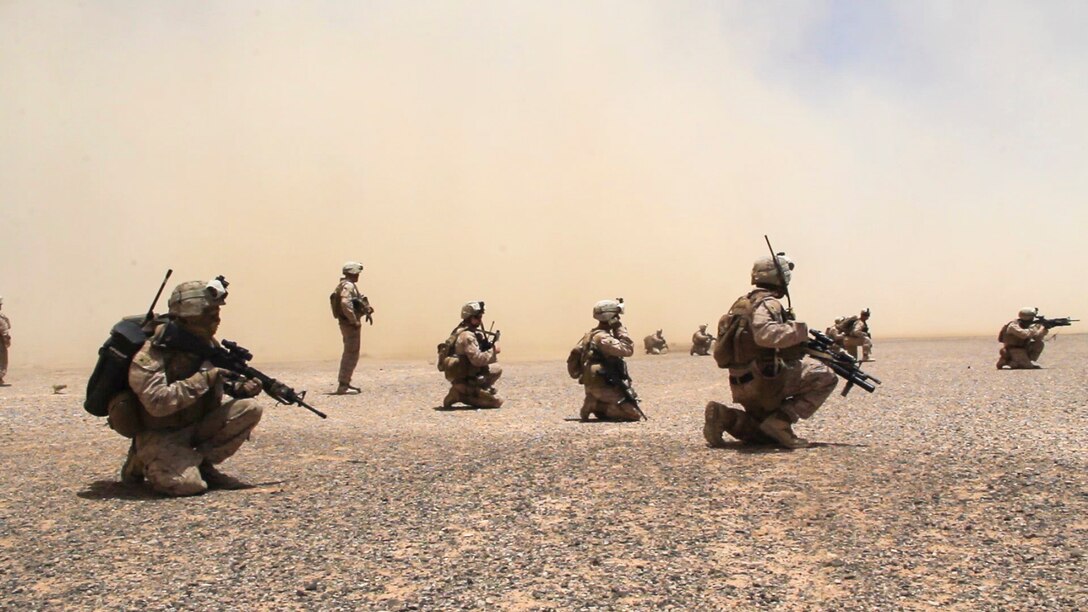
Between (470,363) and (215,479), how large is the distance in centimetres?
626

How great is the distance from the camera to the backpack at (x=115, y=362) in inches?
259

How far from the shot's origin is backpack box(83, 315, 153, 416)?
6570 millimetres

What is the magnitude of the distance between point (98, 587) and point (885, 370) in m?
16.7

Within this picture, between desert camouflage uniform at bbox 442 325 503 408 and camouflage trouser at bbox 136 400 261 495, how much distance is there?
609 cm

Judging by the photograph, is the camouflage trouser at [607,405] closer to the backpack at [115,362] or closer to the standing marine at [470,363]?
the standing marine at [470,363]

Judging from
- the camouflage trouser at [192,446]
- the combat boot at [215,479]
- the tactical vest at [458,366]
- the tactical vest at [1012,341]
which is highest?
the tactical vest at [1012,341]

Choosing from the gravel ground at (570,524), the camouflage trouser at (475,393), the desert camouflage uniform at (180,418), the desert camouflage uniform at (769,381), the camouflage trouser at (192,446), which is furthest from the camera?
the camouflage trouser at (475,393)

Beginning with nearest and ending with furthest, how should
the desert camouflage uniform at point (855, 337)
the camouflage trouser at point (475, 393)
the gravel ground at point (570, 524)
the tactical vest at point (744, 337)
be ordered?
1. the gravel ground at point (570, 524)
2. the tactical vest at point (744, 337)
3. the camouflage trouser at point (475, 393)
4. the desert camouflage uniform at point (855, 337)

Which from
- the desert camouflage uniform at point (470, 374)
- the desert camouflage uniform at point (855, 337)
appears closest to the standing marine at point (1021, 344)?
the desert camouflage uniform at point (855, 337)

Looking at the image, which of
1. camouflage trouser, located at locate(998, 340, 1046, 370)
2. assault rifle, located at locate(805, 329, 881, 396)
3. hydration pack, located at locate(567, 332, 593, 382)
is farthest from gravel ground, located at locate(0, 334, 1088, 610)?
camouflage trouser, located at locate(998, 340, 1046, 370)

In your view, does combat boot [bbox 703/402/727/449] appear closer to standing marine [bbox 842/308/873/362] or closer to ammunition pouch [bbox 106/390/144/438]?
ammunition pouch [bbox 106/390/144/438]

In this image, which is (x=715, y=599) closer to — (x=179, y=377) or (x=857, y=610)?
(x=857, y=610)

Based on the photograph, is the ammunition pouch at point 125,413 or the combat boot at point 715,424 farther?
the combat boot at point 715,424

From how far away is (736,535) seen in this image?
5.48 metres
